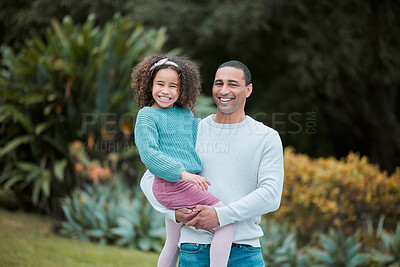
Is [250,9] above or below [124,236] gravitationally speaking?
above

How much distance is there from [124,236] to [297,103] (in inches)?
361

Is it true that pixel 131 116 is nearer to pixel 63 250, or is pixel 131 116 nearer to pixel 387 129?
pixel 63 250

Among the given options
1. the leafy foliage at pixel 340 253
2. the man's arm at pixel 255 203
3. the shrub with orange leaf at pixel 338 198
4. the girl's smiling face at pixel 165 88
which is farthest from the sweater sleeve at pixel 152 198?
the shrub with orange leaf at pixel 338 198

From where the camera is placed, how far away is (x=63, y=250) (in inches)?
236

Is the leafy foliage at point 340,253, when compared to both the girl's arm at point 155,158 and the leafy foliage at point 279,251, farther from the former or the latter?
the girl's arm at point 155,158

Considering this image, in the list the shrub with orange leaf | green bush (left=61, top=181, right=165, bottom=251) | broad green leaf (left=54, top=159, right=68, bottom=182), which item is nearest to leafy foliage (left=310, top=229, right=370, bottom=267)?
the shrub with orange leaf

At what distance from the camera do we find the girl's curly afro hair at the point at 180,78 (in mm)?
2490

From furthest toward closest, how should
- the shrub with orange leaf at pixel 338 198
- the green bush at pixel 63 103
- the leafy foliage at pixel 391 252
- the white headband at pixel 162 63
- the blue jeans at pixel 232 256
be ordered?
1. the green bush at pixel 63 103
2. the shrub with orange leaf at pixel 338 198
3. the leafy foliage at pixel 391 252
4. the white headband at pixel 162 63
5. the blue jeans at pixel 232 256

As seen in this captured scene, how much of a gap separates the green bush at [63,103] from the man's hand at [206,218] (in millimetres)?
5622

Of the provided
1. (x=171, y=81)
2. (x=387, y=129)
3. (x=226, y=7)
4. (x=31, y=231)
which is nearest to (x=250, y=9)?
(x=226, y=7)

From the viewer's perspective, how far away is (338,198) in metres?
5.96

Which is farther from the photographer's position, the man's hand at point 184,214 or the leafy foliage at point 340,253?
the leafy foliage at point 340,253

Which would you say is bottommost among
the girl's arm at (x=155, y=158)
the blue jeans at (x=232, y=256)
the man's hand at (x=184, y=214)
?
the blue jeans at (x=232, y=256)

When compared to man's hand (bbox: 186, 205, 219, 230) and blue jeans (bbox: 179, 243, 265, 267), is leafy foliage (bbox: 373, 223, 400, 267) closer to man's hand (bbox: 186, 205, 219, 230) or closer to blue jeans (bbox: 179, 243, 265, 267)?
blue jeans (bbox: 179, 243, 265, 267)
